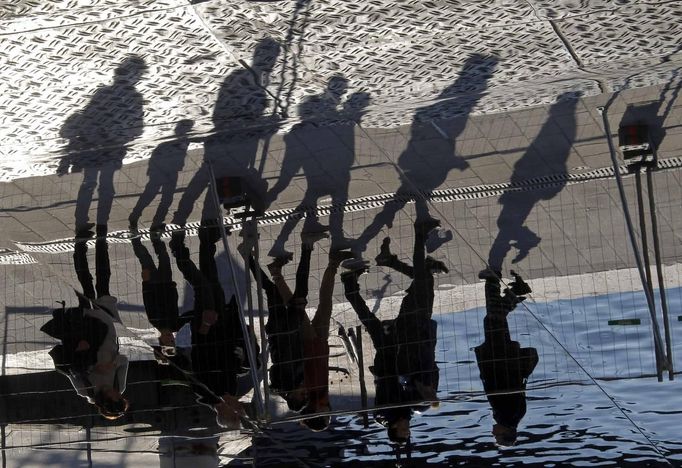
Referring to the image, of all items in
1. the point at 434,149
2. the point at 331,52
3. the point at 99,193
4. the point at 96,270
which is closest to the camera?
the point at 331,52

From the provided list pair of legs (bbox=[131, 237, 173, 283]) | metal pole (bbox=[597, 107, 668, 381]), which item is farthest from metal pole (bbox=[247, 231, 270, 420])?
metal pole (bbox=[597, 107, 668, 381])

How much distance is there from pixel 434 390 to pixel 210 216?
2.19ft

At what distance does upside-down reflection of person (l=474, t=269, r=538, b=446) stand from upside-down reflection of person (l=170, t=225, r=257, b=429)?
571 millimetres

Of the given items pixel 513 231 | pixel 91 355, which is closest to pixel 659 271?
pixel 513 231

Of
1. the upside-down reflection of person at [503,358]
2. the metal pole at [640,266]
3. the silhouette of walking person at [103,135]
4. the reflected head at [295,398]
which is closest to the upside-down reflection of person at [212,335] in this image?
the reflected head at [295,398]

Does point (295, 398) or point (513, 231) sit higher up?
point (513, 231)

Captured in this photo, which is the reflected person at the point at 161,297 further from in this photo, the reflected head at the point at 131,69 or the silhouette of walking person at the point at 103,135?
the reflected head at the point at 131,69

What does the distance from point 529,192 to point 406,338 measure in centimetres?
44

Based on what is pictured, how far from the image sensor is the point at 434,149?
2.18 m

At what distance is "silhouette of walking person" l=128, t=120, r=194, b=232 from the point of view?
2270 mm

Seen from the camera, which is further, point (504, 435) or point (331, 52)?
point (504, 435)

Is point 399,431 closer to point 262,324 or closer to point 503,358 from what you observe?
point 503,358

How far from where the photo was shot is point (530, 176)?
2.18 m

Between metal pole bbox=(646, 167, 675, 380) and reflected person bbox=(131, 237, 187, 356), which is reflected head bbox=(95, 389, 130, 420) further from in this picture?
metal pole bbox=(646, 167, 675, 380)
